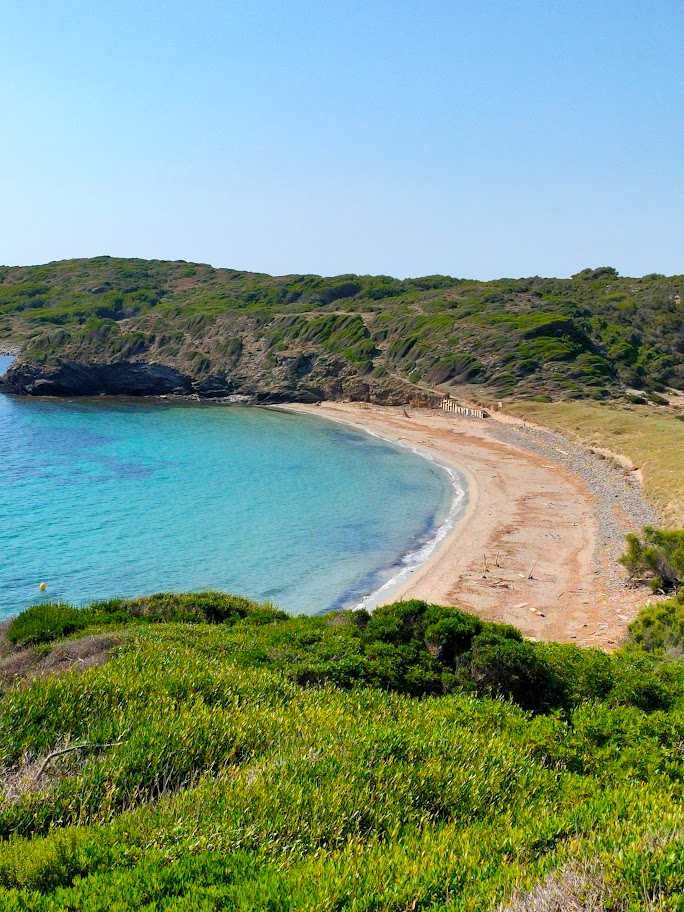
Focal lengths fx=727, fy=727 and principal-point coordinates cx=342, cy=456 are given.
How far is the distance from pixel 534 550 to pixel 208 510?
15.9 meters

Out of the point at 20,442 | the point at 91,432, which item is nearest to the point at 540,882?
the point at 20,442

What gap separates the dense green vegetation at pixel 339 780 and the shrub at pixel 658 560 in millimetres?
11789

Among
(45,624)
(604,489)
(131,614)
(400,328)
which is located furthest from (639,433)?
(45,624)

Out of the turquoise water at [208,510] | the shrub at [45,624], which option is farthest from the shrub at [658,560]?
the shrub at [45,624]

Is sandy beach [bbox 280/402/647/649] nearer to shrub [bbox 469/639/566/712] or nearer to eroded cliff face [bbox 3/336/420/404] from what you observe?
shrub [bbox 469/639/566/712]

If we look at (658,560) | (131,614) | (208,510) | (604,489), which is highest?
(604,489)

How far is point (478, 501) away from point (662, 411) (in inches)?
1065

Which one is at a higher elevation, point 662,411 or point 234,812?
point 662,411

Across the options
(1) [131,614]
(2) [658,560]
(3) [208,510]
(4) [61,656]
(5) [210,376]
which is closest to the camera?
(4) [61,656]

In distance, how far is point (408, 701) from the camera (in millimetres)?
10398

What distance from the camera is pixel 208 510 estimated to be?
3606 cm

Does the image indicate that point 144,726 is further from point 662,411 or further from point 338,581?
point 662,411

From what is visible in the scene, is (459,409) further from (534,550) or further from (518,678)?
(518,678)

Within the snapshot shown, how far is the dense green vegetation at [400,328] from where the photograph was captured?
70962 millimetres
